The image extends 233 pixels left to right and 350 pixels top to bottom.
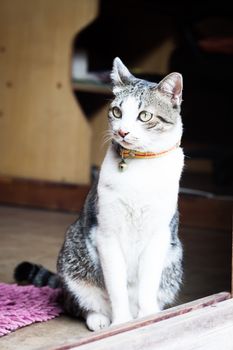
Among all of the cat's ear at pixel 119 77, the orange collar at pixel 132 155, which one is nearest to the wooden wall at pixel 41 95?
the cat's ear at pixel 119 77

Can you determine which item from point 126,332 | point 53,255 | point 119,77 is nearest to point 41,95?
point 53,255

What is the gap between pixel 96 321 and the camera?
1.56m

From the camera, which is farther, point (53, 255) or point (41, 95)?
point (41, 95)

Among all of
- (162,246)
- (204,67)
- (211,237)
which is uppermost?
(204,67)

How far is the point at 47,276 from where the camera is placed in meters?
1.89

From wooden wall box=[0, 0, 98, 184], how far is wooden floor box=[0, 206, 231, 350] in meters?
0.30

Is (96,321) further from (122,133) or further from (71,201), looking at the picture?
(71,201)

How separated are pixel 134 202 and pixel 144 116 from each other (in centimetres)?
19

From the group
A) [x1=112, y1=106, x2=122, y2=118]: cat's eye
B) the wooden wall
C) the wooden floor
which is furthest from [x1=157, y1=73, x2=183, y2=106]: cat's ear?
the wooden wall

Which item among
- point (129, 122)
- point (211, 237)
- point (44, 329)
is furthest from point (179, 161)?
point (211, 237)

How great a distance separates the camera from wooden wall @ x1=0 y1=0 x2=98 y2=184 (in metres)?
3.41

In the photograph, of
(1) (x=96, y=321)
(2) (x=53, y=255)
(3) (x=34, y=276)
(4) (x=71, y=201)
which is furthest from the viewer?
(4) (x=71, y=201)

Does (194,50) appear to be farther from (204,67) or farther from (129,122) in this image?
(129,122)

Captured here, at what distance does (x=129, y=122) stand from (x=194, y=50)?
76.6 inches
